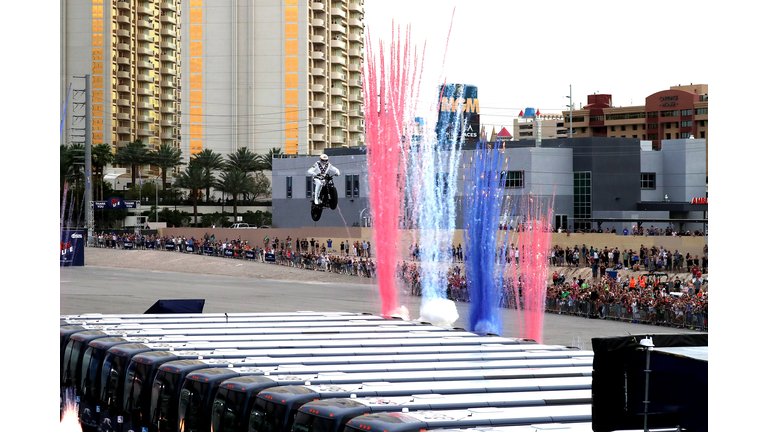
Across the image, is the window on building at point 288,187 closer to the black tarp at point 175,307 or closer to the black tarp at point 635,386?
the black tarp at point 175,307

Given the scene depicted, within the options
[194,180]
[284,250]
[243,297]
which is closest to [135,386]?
[243,297]

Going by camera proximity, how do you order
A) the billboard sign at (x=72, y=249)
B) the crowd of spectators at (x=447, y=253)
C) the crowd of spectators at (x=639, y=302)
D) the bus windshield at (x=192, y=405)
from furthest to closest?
the billboard sign at (x=72, y=249)
the crowd of spectators at (x=447, y=253)
the crowd of spectators at (x=639, y=302)
the bus windshield at (x=192, y=405)

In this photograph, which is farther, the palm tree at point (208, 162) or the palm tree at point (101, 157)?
the palm tree at point (208, 162)

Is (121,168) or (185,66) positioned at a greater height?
(185,66)

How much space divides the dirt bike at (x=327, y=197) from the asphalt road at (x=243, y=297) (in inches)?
625

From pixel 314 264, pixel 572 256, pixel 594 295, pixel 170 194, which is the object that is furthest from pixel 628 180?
pixel 170 194

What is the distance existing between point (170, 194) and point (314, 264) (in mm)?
45343

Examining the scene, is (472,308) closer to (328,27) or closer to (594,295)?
(594,295)

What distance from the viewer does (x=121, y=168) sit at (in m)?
107

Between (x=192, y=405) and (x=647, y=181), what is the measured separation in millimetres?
60387

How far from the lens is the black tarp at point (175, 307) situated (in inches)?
1101

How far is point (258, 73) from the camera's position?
10506 cm

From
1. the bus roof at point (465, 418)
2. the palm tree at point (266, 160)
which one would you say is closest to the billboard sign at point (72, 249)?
the palm tree at point (266, 160)
